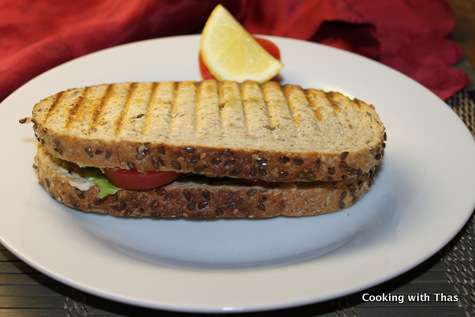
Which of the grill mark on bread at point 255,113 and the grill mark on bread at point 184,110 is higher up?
the grill mark on bread at point 255,113

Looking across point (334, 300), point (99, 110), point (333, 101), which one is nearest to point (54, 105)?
point (99, 110)

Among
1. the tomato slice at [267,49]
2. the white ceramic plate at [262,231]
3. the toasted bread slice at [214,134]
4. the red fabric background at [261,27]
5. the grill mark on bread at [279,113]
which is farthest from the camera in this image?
the red fabric background at [261,27]

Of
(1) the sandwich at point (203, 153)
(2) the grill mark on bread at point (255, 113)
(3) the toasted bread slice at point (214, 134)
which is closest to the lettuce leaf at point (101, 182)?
(1) the sandwich at point (203, 153)

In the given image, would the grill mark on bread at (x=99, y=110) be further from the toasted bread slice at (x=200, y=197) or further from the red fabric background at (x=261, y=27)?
the red fabric background at (x=261, y=27)

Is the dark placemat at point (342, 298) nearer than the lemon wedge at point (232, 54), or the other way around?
the dark placemat at point (342, 298)

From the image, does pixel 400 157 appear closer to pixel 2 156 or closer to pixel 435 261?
pixel 435 261

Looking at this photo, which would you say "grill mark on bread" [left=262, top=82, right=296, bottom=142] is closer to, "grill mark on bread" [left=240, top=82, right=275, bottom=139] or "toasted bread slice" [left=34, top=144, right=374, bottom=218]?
→ "grill mark on bread" [left=240, top=82, right=275, bottom=139]

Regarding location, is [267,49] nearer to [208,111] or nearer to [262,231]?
[208,111]

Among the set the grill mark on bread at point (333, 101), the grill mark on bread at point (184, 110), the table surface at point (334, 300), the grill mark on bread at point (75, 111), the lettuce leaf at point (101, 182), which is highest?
the grill mark on bread at point (333, 101)
